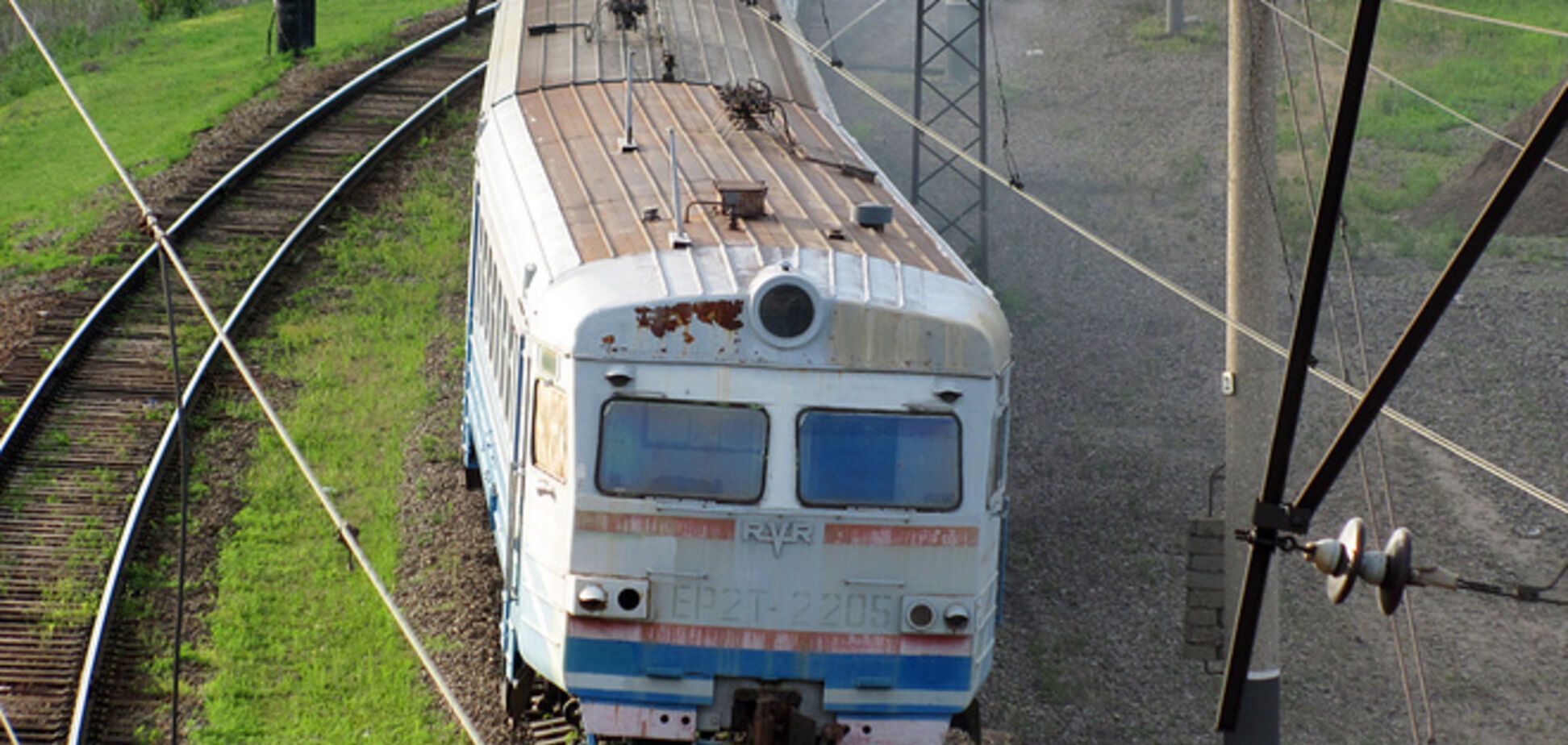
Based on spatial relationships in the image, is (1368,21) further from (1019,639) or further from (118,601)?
(118,601)

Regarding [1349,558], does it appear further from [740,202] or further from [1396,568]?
[740,202]

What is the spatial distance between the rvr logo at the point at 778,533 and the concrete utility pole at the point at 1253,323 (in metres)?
3.52

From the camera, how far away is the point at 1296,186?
27.5m

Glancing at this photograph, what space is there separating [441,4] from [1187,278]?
629 inches

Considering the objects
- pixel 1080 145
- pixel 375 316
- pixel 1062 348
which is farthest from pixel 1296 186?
pixel 375 316

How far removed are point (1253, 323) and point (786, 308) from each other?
12.2 feet

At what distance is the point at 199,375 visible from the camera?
17016mm

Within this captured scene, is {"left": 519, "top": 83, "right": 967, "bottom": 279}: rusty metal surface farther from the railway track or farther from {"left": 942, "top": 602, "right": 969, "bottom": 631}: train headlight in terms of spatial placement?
the railway track

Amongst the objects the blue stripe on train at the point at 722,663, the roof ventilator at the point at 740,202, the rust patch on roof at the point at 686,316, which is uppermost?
the roof ventilator at the point at 740,202

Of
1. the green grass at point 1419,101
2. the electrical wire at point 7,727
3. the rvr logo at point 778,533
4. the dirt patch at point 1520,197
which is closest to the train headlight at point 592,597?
the rvr logo at point 778,533

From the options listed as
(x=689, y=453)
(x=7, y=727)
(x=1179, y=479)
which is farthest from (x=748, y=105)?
(x=1179, y=479)

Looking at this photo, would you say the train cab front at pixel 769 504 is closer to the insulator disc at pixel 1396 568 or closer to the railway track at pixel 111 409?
the insulator disc at pixel 1396 568

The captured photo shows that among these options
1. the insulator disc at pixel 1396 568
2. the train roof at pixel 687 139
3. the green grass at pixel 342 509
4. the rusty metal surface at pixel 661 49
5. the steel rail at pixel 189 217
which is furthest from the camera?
the steel rail at pixel 189 217

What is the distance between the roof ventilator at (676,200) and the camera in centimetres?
1027
